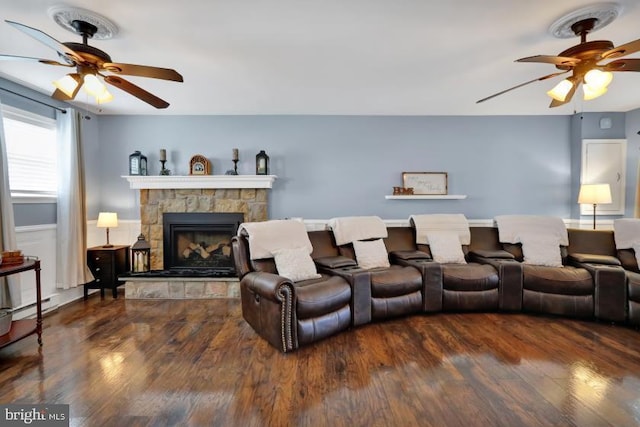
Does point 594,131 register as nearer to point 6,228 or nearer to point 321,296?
point 321,296

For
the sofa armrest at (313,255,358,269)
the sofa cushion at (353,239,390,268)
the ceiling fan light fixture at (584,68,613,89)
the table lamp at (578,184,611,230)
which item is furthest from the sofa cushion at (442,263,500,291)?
the ceiling fan light fixture at (584,68,613,89)

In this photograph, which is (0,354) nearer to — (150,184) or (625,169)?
(150,184)

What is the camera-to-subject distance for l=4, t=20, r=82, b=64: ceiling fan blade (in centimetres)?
171

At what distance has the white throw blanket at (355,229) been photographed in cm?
389

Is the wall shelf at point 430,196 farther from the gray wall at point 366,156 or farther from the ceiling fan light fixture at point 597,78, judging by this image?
the ceiling fan light fixture at point 597,78

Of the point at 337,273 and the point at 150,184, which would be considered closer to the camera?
the point at 337,273

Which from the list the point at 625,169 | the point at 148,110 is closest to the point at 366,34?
the point at 148,110

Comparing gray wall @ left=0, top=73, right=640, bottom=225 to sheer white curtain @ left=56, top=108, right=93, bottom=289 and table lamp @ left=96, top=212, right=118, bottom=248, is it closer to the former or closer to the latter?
table lamp @ left=96, top=212, right=118, bottom=248

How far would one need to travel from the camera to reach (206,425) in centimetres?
175

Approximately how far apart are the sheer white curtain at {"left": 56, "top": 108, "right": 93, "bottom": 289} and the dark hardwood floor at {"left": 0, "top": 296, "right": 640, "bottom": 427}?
0.81m

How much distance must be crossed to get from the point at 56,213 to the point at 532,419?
5060 millimetres

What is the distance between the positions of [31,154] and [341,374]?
13.7 ft

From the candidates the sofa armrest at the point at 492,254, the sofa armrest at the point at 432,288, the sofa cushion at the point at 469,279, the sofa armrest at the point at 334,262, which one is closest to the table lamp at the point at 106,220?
the sofa armrest at the point at 334,262

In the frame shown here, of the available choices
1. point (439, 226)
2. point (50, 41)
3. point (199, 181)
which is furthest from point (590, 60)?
point (199, 181)
